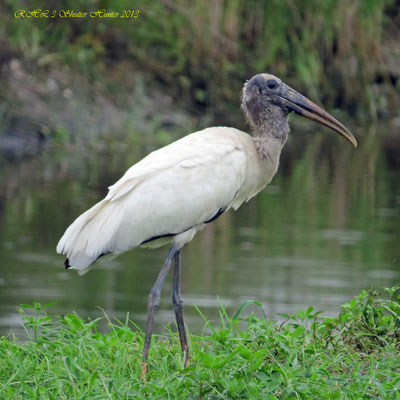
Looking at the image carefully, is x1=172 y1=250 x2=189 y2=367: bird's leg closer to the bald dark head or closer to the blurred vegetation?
the bald dark head

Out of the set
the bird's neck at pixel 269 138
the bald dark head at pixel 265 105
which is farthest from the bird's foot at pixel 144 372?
the bald dark head at pixel 265 105

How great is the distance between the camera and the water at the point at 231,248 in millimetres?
7840

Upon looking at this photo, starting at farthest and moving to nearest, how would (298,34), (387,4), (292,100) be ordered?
1. (387,4)
2. (298,34)
3. (292,100)

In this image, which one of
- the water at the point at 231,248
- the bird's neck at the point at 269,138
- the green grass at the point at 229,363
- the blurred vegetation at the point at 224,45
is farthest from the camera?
the blurred vegetation at the point at 224,45

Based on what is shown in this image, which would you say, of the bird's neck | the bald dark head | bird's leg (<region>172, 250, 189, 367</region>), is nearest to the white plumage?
bird's leg (<region>172, 250, 189, 367</region>)

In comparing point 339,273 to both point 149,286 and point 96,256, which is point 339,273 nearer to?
point 149,286

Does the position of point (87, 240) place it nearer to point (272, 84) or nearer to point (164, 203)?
point (164, 203)

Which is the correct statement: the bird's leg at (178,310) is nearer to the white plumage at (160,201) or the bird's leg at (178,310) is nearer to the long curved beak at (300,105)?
the white plumage at (160,201)

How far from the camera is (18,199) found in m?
12.6

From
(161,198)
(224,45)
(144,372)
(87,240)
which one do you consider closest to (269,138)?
(161,198)

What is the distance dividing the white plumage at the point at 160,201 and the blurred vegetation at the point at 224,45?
43.7ft

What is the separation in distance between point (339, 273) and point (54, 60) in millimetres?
10896

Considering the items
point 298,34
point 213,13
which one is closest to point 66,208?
point 213,13

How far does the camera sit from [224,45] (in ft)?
67.1
